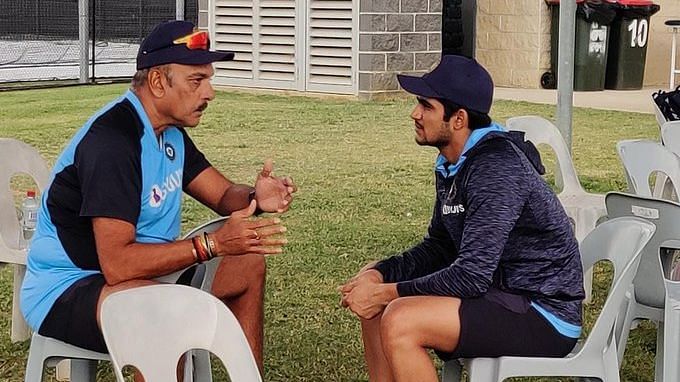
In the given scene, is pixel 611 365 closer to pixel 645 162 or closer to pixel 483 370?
pixel 483 370

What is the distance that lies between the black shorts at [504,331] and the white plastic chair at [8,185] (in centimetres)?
194

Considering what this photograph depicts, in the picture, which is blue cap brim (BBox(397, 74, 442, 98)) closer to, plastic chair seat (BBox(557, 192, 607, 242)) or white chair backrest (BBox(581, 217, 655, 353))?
white chair backrest (BBox(581, 217, 655, 353))

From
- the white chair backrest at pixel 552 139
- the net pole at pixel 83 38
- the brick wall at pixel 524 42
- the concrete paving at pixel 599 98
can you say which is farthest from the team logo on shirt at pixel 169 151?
the net pole at pixel 83 38

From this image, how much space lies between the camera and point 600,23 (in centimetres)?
1533

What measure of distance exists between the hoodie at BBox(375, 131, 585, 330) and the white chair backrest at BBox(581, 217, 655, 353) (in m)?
0.12

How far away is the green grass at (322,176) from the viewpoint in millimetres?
5270

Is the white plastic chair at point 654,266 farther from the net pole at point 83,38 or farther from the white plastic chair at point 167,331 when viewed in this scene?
the net pole at point 83,38

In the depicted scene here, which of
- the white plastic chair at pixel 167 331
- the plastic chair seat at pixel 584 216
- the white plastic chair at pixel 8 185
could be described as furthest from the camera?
the plastic chair seat at pixel 584 216

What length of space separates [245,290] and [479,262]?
0.87 metres

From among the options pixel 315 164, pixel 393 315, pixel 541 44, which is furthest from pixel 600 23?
pixel 393 315

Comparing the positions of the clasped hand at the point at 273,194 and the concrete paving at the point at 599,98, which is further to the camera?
the concrete paving at the point at 599,98

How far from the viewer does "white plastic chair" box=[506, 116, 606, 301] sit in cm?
570

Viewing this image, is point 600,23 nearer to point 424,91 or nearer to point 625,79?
point 625,79

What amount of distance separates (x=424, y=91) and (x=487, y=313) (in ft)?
2.25
